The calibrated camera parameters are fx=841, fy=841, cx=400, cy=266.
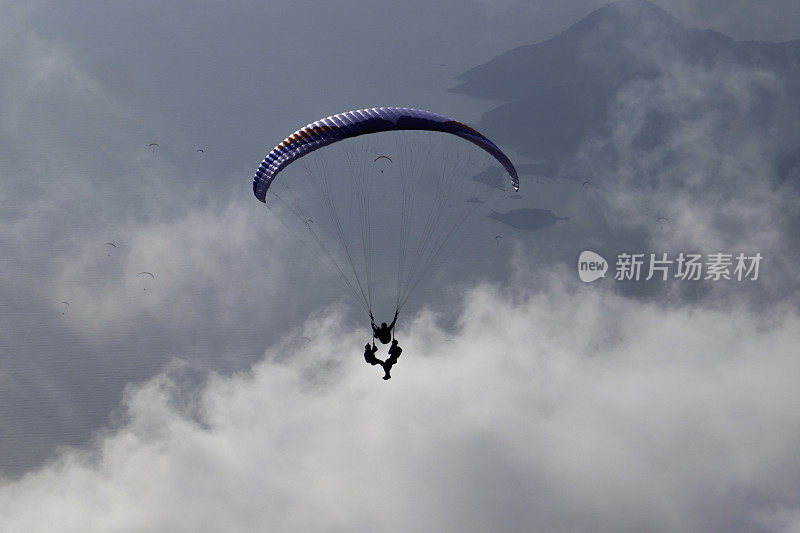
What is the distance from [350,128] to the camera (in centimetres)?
2753

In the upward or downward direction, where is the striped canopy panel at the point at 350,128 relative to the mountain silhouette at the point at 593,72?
downward

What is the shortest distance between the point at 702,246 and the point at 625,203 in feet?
50.7

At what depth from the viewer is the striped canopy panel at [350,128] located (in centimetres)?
2758

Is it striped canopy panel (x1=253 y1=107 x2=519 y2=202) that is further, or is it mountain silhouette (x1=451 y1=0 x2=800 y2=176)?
mountain silhouette (x1=451 y1=0 x2=800 y2=176)

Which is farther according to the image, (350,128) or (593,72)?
(593,72)

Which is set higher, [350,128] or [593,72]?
[593,72]

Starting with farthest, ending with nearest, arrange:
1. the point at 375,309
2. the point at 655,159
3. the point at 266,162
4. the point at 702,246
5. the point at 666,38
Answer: the point at 666,38, the point at 655,159, the point at 702,246, the point at 375,309, the point at 266,162

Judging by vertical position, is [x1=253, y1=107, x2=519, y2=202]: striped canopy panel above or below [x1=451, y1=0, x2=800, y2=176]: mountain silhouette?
below

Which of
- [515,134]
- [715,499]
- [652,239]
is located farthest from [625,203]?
[715,499]

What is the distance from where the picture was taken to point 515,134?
181125mm

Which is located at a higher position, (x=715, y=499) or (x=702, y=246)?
(x=702, y=246)

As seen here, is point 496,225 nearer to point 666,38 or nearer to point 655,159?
point 655,159

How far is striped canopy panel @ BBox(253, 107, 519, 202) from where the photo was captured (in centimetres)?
2758

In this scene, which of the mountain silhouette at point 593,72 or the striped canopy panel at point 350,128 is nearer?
the striped canopy panel at point 350,128
